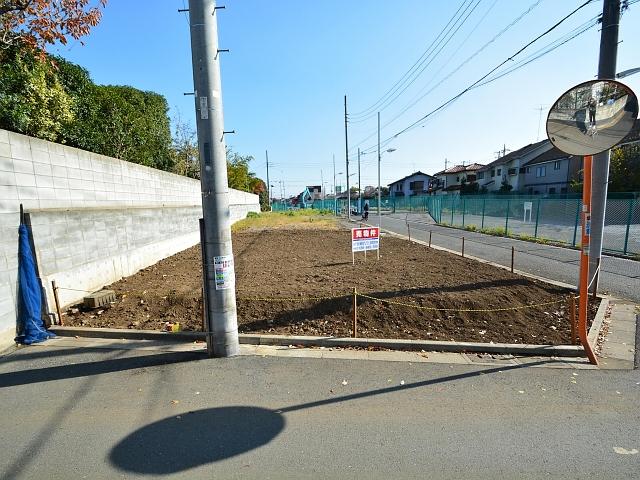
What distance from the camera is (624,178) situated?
24328mm

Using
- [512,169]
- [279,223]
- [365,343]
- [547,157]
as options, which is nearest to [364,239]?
[365,343]

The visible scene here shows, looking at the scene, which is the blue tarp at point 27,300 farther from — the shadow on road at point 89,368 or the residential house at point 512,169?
the residential house at point 512,169

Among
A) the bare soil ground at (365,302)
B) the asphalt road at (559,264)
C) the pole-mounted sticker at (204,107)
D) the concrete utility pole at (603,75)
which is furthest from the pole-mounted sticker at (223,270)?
the asphalt road at (559,264)

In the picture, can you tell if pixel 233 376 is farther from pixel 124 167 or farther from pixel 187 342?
pixel 124 167

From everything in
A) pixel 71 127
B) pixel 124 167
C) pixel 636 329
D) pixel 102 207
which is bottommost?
pixel 636 329

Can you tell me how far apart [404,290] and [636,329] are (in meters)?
3.64

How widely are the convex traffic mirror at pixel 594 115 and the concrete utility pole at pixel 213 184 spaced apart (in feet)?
13.3

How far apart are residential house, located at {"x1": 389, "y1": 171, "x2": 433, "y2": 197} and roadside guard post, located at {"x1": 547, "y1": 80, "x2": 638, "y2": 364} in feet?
236

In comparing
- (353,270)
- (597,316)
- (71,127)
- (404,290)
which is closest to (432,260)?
(353,270)

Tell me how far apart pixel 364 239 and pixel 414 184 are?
235ft

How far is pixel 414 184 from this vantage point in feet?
250

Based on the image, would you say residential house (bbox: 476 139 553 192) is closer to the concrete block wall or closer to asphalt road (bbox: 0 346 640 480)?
the concrete block wall

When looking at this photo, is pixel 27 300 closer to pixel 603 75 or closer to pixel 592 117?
pixel 592 117

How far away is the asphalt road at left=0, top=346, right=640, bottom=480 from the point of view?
2.50m
